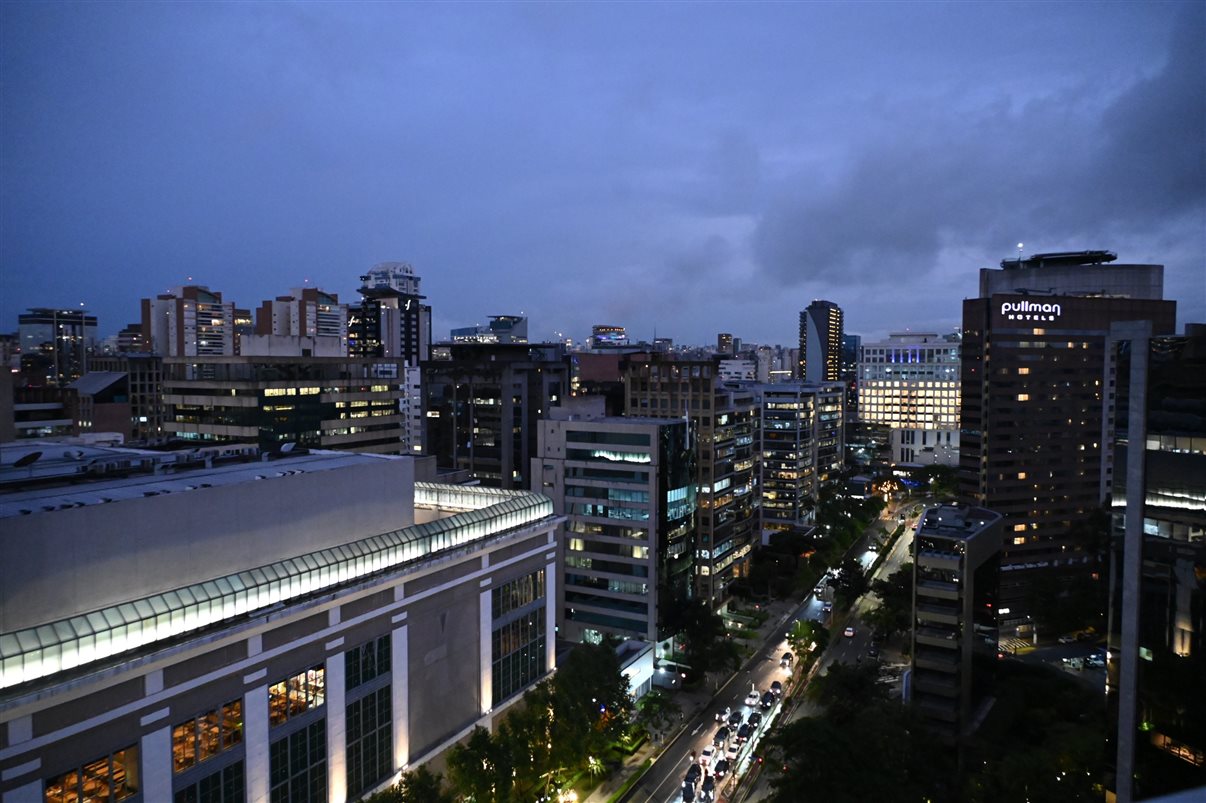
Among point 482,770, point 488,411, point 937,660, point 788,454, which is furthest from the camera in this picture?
point 788,454

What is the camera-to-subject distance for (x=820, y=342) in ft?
567

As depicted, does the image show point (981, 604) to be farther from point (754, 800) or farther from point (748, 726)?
point (754, 800)

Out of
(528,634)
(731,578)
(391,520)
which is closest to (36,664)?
(391,520)

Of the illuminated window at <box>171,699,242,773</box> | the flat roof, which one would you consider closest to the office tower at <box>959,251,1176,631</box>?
the flat roof

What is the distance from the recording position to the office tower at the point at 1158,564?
54.6 feet

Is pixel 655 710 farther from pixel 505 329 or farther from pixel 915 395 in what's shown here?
pixel 505 329

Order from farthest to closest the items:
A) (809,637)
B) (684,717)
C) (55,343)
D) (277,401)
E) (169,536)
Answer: (55,343), (277,401), (809,637), (684,717), (169,536)

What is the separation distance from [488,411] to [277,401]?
1666cm

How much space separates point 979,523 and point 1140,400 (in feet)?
42.6

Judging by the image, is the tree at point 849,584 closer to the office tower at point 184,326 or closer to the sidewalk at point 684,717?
the sidewalk at point 684,717

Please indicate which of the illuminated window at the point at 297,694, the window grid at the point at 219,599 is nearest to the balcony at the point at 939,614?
the window grid at the point at 219,599

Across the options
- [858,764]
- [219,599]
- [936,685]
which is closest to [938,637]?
[936,685]

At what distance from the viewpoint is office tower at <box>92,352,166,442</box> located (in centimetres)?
6900

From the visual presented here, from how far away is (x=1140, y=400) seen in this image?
1797cm
